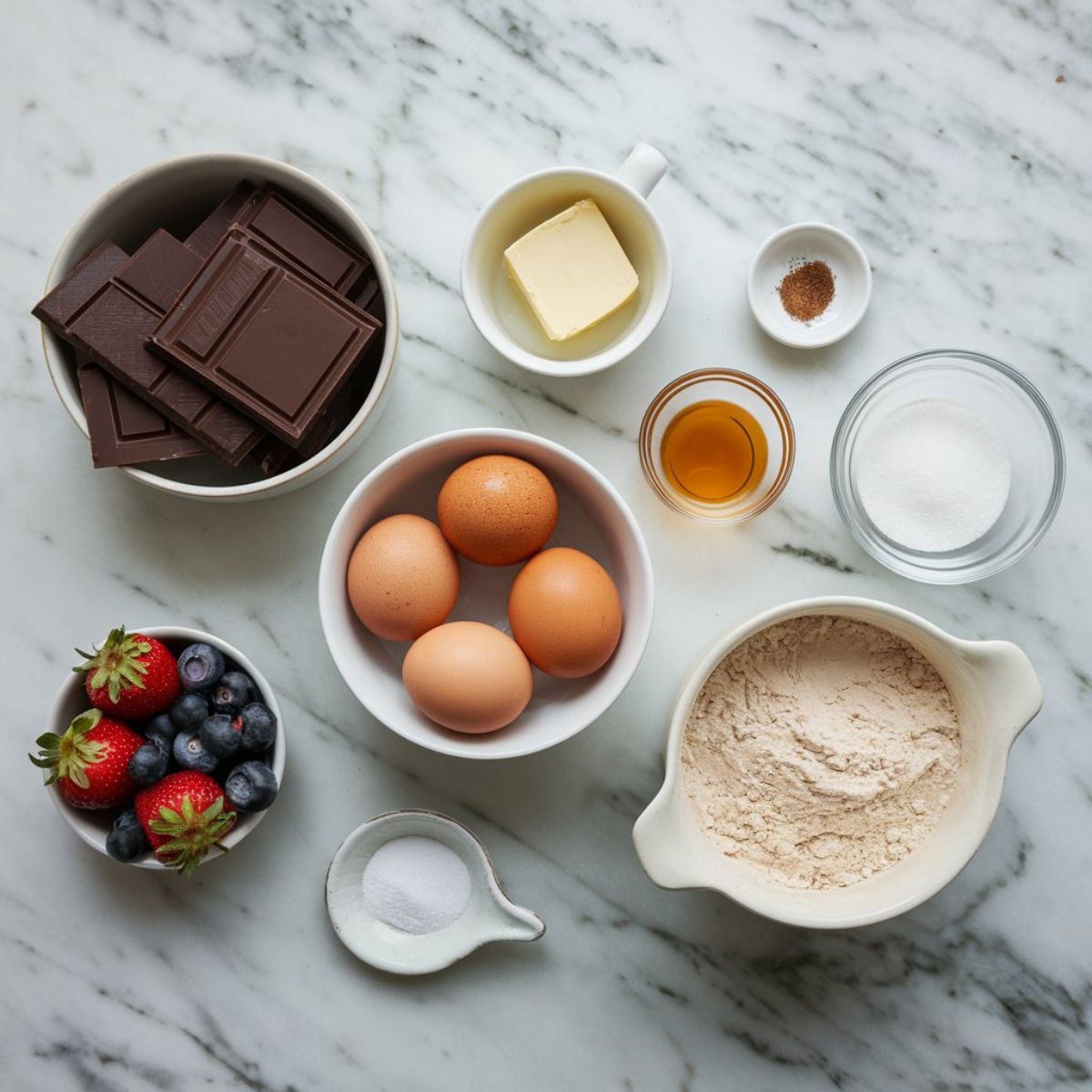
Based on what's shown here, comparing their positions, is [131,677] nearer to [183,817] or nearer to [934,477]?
[183,817]

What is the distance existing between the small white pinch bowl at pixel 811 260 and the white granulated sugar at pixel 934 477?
0.15 meters

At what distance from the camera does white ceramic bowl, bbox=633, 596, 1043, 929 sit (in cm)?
108

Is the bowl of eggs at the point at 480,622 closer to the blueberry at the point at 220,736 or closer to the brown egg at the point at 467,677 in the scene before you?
the brown egg at the point at 467,677

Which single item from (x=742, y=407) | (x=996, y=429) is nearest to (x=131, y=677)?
(x=742, y=407)

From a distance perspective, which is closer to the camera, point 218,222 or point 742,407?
point 218,222

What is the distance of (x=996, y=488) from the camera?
1.29m

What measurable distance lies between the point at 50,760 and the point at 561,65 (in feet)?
3.67

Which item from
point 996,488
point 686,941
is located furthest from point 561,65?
point 686,941

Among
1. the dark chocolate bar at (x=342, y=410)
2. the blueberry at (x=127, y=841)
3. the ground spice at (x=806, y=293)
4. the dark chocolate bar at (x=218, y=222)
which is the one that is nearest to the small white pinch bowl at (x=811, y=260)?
the ground spice at (x=806, y=293)

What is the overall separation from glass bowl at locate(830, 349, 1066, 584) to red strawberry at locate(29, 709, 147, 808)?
0.97m

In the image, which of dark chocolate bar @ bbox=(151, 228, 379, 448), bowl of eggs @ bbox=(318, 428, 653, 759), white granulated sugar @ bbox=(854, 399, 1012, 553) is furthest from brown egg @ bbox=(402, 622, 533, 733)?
white granulated sugar @ bbox=(854, 399, 1012, 553)

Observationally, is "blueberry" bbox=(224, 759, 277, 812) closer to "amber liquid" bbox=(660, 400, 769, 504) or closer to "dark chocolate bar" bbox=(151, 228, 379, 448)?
"dark chocolate bar" bbox=(151, 228, 379, 448)

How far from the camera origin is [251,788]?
3.83ft

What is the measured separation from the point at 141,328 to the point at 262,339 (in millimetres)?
151
